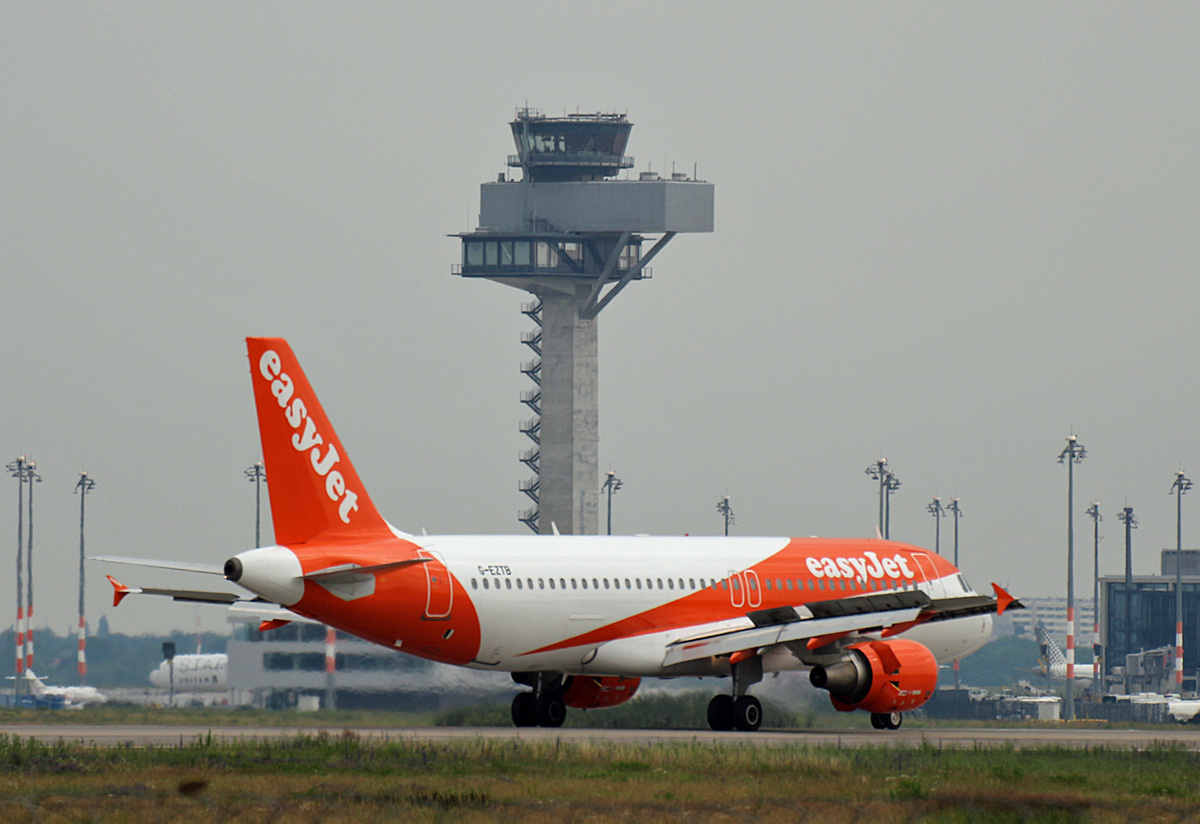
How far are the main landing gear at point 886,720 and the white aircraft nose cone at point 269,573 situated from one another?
13.9 metres

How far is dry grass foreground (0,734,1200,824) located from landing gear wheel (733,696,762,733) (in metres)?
7.47

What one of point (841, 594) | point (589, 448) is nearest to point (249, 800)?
point (841, 594)

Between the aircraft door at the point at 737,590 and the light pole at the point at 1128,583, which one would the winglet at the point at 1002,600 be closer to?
the aircraft door at the point at 737,590

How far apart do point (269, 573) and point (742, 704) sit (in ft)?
37.0

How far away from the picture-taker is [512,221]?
131500mm

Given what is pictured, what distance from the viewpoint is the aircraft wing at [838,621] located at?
4053 centimetres

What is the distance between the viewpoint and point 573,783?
25969 millimetres

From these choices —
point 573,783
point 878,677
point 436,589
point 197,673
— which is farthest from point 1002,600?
point 197,673

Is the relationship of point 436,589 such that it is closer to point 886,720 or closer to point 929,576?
point 886,720

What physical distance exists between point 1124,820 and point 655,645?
19582 mm

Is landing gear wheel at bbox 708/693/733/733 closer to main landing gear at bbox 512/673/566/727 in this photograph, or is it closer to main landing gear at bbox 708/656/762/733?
main landing gear at bbox 708/656/762/733

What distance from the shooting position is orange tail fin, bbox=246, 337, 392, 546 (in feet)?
121

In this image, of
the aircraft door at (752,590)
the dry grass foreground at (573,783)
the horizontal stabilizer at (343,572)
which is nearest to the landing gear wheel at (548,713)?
the aircraft door at (752,590)

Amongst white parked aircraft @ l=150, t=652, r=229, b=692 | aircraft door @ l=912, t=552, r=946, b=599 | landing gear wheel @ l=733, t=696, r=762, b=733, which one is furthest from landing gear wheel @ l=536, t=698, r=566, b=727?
white parked aircraft @ l=150, t=652, r=229, b=692
